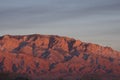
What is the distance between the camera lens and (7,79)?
88.5m

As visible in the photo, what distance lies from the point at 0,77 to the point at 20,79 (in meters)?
8.67

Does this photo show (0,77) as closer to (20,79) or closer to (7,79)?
(7,79)

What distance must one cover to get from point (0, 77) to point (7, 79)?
5.52 ft

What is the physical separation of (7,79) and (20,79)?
7.50 metres

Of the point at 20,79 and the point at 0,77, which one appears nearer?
the point at 20,79

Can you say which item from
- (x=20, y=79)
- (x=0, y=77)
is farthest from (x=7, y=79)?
(x=20, y=79)

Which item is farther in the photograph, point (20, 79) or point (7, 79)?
point (7, 79)

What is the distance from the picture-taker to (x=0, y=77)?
88.9 meters
